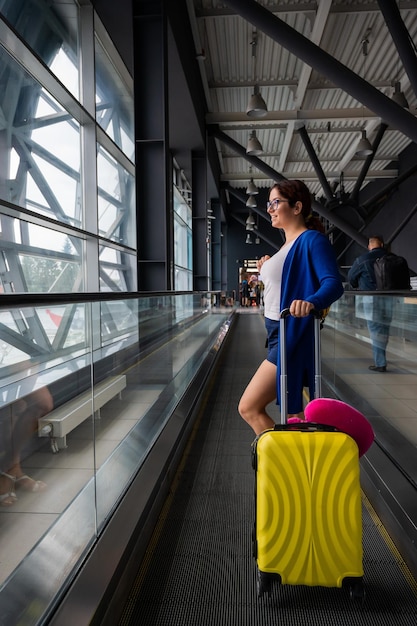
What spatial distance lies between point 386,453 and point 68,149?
8.51m

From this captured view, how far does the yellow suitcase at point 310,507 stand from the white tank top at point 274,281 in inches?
29.1

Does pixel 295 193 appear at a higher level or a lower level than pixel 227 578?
higher

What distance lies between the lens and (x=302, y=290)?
2.33 metres

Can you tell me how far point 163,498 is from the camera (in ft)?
9.71

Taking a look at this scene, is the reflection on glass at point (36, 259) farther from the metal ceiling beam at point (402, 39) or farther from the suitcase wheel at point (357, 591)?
the suitcase wheel at point (357, 591)

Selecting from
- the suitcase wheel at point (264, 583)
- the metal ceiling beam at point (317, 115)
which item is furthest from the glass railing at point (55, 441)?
the metal ceiling beam at point (317, 115)

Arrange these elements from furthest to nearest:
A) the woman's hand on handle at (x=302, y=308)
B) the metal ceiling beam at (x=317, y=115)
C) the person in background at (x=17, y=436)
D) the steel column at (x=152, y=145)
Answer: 1. the metal ceiling beam at (x=317, y=115)
2. the steel column at (x=152, y=145)
3. the woman's hand on handle at (x=302, y=308)
4. the person in background at (x=17, y=436)

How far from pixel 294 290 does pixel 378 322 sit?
2062mm

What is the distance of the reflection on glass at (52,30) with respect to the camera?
8.34m

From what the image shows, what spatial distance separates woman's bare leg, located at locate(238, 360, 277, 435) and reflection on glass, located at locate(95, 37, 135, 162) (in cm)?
955

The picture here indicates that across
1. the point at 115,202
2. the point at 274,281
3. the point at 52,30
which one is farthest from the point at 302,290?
the point at 115,202

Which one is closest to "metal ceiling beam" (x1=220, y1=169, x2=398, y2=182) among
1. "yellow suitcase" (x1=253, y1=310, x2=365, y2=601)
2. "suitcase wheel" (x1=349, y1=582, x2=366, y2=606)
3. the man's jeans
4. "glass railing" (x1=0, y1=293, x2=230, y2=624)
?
the man's jeans

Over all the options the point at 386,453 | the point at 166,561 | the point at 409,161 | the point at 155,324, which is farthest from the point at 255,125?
the point at 166,561

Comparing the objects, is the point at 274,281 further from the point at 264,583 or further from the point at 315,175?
the point at 315,175
